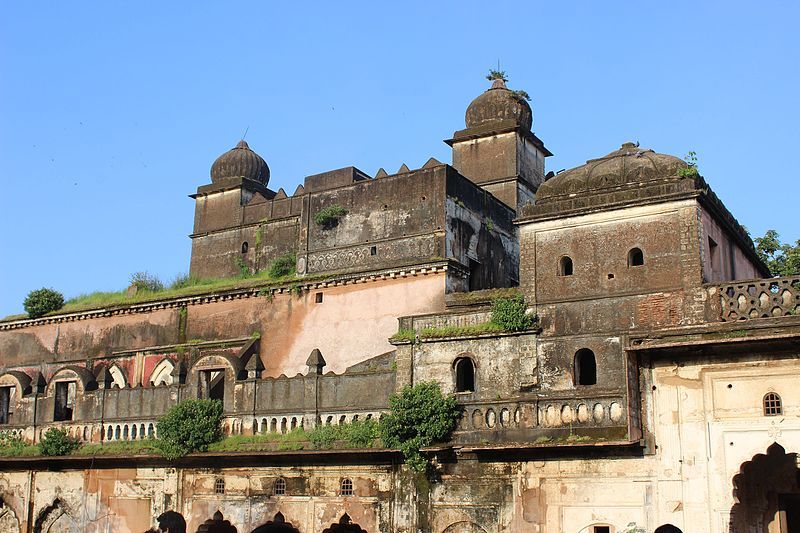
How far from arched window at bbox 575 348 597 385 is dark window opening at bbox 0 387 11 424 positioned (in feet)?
55.8

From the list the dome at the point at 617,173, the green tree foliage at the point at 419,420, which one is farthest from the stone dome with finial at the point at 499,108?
the green tree foliage at the point at 419,420

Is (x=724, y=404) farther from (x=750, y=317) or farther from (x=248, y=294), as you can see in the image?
(x=248, y=294)

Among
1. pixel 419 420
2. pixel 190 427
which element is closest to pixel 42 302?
pixel 190 427

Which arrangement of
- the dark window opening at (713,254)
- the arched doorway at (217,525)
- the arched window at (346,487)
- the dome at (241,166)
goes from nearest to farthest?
the dark window opening at (713,254) < the arched window at (346,487) < the arched doorway at (217,525) < the dome at (241,166)

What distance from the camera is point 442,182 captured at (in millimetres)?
23406

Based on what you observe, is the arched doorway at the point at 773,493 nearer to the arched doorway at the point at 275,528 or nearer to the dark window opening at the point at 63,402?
the arched doorway at the point at 275,528

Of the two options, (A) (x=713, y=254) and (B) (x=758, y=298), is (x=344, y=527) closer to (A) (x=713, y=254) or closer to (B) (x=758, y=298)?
(A) (x=713, y=254)

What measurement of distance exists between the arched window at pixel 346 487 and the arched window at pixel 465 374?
3.15 m

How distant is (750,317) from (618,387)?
256 centimetres

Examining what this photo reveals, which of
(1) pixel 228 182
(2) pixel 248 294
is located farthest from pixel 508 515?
(1) pixel 228 182

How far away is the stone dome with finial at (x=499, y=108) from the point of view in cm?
2853

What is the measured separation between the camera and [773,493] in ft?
63.0

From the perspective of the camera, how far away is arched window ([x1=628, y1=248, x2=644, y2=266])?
1794 cm

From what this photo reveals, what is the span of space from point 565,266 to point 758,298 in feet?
12.1
